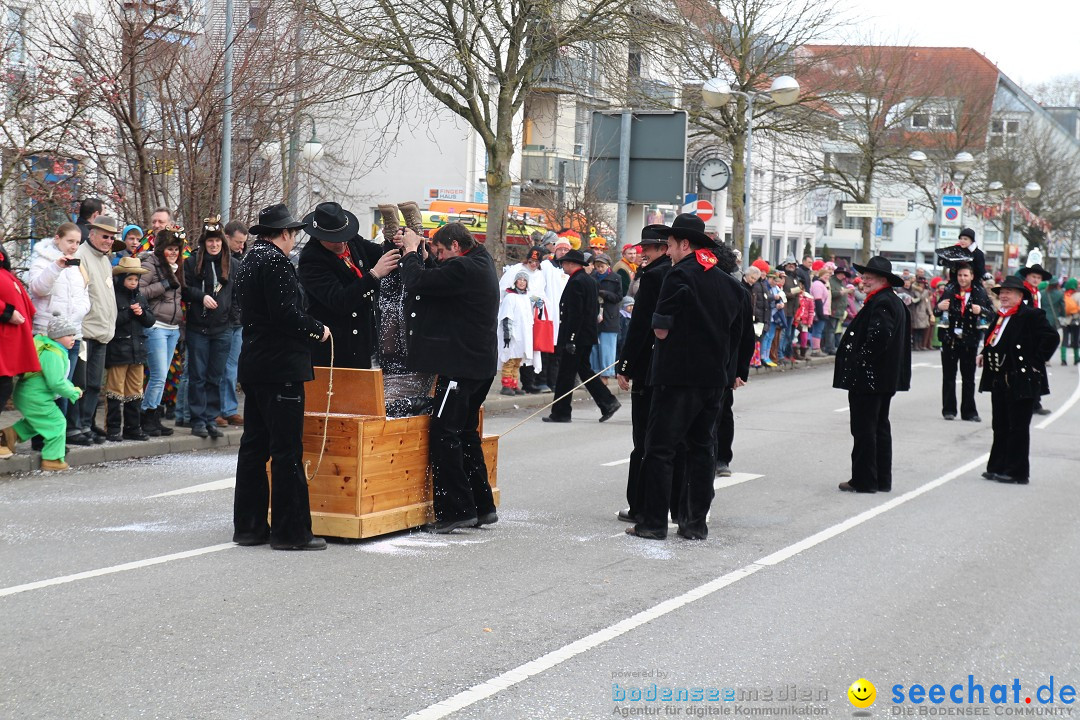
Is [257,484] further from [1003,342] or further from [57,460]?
[1003,342]

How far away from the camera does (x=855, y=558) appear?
27.7 ft

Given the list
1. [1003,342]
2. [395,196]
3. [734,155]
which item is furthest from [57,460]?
[395,196]

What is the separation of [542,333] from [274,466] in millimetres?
10405

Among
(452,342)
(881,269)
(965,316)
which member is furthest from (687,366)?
(965,316)

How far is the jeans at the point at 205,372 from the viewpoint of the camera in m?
12.6

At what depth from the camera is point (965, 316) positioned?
16.5 m

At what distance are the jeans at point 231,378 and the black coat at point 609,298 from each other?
6888 mm

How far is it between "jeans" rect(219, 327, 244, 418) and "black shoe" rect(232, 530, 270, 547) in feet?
16.0

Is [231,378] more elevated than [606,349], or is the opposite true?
[606,349]

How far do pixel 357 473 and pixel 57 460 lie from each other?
4.00 metres

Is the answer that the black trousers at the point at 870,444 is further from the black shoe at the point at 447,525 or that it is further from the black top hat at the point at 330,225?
the black top hat at the point at 330,225

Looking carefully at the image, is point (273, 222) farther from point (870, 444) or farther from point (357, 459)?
point (870, 444)

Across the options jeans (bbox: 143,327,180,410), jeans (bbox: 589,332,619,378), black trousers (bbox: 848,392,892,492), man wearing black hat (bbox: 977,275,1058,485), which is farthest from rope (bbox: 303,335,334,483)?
jeans (bbox: 589,332,619,378)

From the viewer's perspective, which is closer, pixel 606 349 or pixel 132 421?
pixel 132 421
